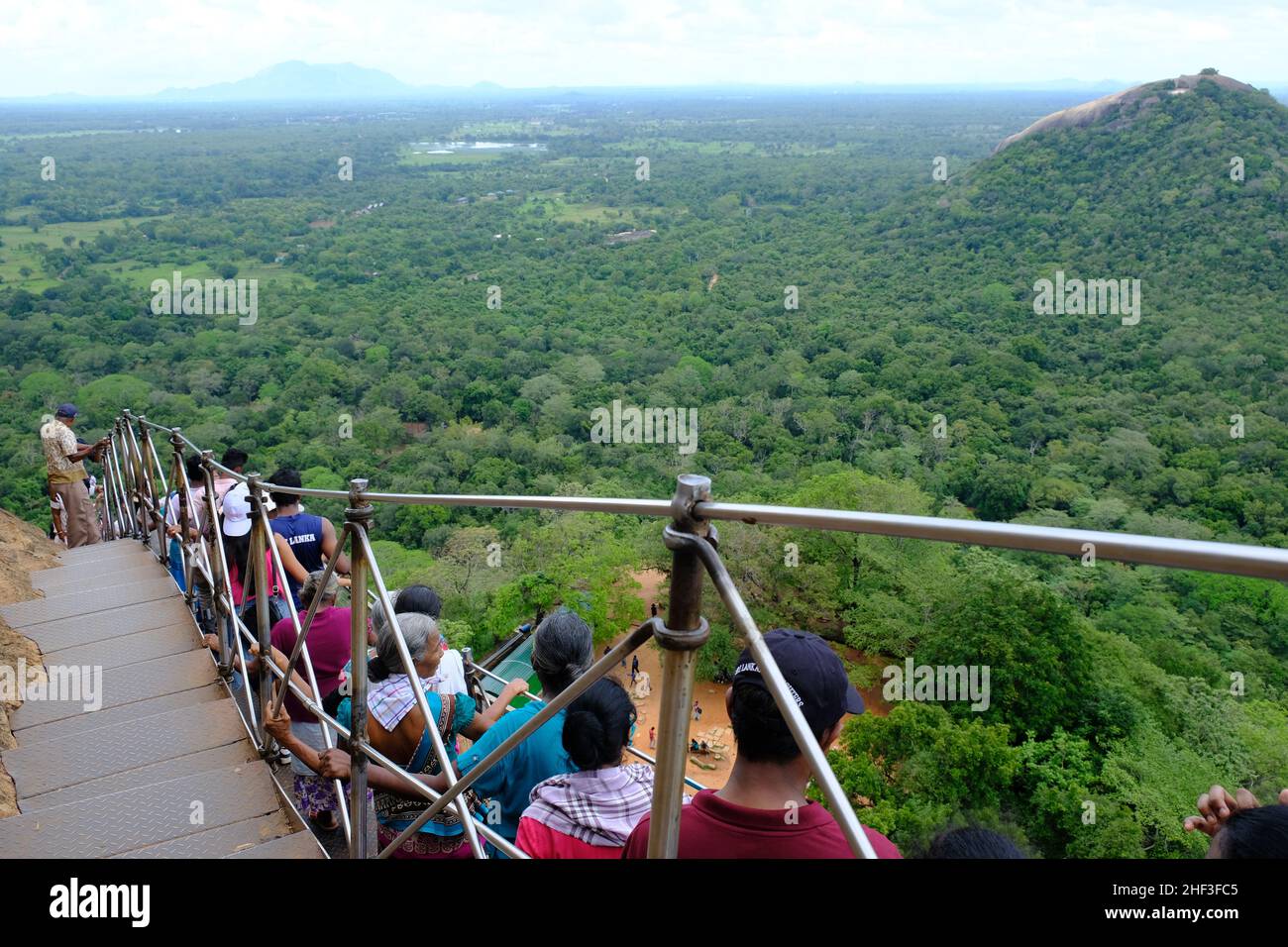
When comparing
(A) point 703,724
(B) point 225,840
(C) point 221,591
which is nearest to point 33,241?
(A) point 703,724

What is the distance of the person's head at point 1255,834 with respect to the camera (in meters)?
1.57

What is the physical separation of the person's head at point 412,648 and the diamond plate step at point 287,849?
580 millimetres

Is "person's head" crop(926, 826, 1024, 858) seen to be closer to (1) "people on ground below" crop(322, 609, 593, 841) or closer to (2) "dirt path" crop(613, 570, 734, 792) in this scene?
(1) "people on ground below" crop(322, 609, 593, 841)

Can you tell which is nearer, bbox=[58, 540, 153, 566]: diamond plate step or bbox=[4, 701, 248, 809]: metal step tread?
bbox=[4, 701, 248, 809]: metal step tread

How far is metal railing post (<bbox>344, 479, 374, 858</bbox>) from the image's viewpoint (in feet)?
7.40

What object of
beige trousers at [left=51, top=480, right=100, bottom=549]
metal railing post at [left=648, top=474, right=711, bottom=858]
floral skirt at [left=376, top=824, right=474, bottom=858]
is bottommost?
beige trousers at [left=51, top=480, right=100, bottom=549]

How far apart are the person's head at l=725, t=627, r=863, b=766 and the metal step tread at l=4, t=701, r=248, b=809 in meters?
2.52

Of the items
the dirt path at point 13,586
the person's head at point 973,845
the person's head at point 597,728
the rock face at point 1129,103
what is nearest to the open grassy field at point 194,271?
the rock face at point 1129,103

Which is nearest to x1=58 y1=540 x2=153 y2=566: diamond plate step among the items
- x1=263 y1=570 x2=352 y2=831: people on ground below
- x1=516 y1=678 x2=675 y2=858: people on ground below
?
x1=263 y1=570 x2=352 y2=831: people on ground below

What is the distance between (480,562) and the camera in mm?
21562

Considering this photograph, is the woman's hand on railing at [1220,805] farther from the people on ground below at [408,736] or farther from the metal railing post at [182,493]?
the metal railing post at [182,493]

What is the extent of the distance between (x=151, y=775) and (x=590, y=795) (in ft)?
6.62

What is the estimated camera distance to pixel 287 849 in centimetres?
266

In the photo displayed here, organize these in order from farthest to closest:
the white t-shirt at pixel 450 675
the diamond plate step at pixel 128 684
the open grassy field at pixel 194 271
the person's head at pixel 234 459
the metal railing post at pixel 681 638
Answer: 1. the open grassy field at pixel 194 271
2. the person's head at pixel 234 459
3. the diamond plate step at pixel 128 684
4. the white t-shirt at pixel 450 675
5. the metal railing post at pixel 681 638
